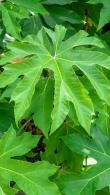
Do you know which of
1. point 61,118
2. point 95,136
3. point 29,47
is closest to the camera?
point 61,118

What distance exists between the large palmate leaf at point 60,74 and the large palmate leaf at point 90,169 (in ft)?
0.99

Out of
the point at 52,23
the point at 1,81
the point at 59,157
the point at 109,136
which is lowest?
the point at 59,157

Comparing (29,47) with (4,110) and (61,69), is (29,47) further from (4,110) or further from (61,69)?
(4,110)

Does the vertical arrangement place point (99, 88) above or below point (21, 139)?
above

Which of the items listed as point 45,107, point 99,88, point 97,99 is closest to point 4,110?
point 45,107

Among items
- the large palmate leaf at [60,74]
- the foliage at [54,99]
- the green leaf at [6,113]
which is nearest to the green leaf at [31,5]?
the foliage at [54,99]

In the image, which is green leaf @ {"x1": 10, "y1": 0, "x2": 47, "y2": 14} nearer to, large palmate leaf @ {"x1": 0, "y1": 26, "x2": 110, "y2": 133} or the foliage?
the foliage

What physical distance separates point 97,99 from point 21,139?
29 centimetres

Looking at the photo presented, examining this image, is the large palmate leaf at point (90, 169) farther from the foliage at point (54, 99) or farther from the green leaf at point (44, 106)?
the green leaf at point (44, 106)

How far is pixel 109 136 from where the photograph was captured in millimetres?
1772

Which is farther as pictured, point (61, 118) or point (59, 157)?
point (59, 157)

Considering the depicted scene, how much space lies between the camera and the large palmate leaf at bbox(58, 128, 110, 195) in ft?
5.43

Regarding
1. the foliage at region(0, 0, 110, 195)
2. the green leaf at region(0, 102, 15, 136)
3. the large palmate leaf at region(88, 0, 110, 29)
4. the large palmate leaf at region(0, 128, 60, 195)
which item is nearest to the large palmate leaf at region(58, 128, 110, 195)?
the foliage at region(0, 0, 110, 195)

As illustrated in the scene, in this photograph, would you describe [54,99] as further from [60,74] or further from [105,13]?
[105,13]
